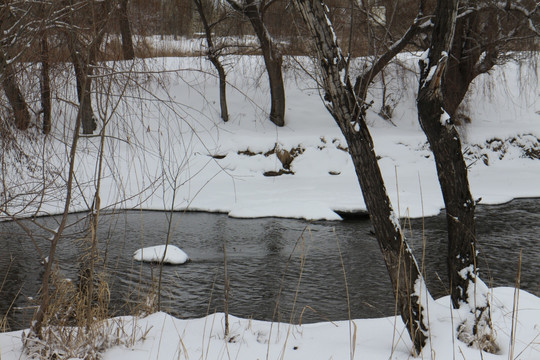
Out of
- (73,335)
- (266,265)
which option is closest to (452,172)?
(73,335)

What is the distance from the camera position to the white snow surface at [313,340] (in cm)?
358

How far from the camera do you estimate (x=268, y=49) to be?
1454cm

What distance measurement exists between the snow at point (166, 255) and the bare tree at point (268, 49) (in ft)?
22.7

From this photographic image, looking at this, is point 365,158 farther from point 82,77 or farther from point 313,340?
point 82,77

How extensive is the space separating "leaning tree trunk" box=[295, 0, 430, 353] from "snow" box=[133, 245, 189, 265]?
15.0ft

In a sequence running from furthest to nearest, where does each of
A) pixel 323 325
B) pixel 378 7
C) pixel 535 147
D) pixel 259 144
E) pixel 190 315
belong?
pixel 535 147 < pixel 259 144 < pixel 378 7 < pixel 190 315 < pixel 323 325

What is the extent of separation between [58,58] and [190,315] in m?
3.05

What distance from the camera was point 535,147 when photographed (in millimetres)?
15875

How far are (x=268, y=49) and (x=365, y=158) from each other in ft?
36.7

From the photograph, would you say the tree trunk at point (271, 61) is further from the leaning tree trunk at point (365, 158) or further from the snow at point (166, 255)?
the leaning tree trunk at point (365, 158)

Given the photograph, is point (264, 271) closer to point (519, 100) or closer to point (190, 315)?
point (190, 315)

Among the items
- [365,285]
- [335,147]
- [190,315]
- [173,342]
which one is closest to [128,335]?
[173,342]

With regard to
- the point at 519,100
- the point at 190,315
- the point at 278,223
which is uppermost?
the point at 519,100

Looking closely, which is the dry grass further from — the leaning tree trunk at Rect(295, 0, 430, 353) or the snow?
the snow
